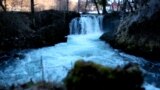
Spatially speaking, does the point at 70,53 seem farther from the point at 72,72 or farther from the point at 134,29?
the point at 72,72

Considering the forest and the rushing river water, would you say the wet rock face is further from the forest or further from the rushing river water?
the rushing river water

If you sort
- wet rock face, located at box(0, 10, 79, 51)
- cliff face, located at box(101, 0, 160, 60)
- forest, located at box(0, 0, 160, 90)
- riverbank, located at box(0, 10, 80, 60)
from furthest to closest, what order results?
wet rock face, located at box(0, 10, 79, 51), riverbank, located at box(0, 10, 80, 60), cliff face, located at box(101, 0, 160, 60), forest, located at box(0, 0, 160, 90)

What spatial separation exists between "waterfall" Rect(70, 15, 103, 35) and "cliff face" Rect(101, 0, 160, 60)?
10.0 meters

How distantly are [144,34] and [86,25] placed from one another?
13.2 metres

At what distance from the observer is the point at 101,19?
38.9 meters

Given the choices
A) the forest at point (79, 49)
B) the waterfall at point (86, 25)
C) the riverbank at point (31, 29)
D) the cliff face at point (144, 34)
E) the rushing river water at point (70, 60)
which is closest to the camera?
the forest at point (79, 49)

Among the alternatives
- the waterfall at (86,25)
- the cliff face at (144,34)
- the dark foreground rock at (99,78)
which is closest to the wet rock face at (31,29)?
the waterfall at (86,25)

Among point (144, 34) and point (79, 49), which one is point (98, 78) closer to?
point (144, 34)

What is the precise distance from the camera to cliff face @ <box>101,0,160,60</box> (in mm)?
24172

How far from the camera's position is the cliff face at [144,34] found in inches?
952

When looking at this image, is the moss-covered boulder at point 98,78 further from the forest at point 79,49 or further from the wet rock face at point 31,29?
the wet rock face at point 31,29

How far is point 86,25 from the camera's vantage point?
38.3 meters

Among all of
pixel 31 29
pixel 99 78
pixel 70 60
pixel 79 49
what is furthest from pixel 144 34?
pixel 99 78

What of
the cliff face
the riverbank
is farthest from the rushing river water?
the riverbank
